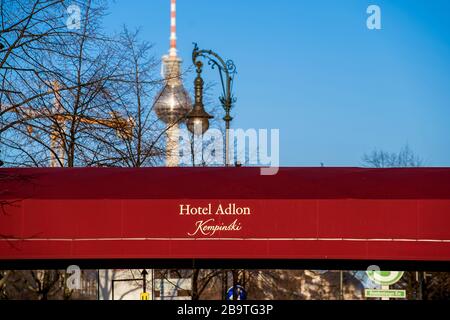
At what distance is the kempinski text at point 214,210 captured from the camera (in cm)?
1505

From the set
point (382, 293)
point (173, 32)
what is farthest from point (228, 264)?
point (173, 32)

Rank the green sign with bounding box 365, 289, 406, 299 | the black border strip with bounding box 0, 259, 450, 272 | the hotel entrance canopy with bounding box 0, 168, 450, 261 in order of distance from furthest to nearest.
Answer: the green sign with bounding box 365, 289, 406, 299, the black border strip with bounding box 0, 259, 450, 272, the hotel entrance canopy with bounding box 0, 168, 450, 261

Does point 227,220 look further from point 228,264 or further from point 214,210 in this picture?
point 228,264

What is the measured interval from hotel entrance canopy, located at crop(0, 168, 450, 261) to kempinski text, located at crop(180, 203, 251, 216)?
0.06ft

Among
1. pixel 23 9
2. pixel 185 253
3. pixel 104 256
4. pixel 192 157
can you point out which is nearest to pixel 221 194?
pixel 185 253

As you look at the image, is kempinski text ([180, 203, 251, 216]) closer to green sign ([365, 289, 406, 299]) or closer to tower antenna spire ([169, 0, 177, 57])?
green sign ([365, 289, 406, 299])

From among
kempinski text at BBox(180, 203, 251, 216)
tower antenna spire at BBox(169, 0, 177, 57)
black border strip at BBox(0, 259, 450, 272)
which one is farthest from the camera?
tower antenna spire at BBox(169, 0, 177, 57)

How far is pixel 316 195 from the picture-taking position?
49.3 ft

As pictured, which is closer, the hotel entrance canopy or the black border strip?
the hotel entrance canopy

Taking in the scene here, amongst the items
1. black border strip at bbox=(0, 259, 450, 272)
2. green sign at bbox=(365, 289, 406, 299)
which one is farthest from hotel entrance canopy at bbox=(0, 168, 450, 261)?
green sign at bbox=(365, 289, 406, 299)

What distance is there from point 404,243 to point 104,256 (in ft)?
17.4

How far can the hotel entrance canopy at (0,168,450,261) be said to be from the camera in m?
14.8

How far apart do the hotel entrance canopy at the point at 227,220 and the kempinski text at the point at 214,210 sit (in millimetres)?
18

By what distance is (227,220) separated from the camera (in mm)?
15055
